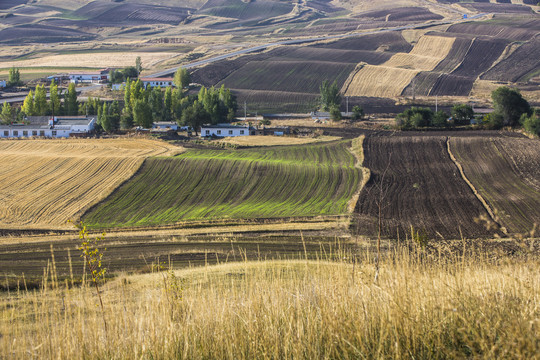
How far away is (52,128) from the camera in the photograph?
76688 millimetres

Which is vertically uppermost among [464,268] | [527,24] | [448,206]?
[527,24]

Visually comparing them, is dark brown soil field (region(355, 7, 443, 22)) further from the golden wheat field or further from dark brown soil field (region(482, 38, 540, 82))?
the golden wheat field

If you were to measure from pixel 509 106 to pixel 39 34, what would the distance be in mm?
153896

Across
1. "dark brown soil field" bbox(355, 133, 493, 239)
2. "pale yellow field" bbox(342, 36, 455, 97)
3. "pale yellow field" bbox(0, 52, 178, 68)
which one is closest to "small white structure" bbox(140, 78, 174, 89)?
"pale yellow field" bbox(0, 52, 178, 68)

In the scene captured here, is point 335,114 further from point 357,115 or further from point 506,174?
point 506,174

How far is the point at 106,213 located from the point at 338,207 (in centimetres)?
1541

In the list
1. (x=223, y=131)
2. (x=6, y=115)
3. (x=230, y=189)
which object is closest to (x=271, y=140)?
(x=223, y=131)

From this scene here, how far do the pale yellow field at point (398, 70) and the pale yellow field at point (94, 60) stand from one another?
51491 millimetres

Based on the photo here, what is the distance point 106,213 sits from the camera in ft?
129

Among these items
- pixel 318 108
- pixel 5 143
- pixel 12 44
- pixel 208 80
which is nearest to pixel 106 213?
pixel 5 143

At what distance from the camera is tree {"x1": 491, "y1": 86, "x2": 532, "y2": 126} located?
64938 millimetres

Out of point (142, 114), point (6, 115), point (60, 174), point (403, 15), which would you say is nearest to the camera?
point (60, 174)

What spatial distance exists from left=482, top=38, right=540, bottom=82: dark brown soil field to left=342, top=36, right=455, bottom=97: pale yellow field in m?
11.7

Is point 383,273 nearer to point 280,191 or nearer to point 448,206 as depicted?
point 448,206
